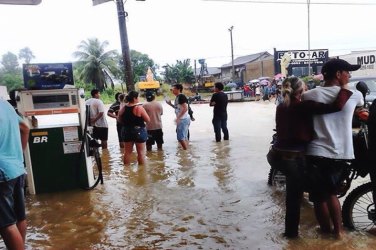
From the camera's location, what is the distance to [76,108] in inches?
226

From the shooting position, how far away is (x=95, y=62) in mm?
49875

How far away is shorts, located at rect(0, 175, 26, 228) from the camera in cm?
280

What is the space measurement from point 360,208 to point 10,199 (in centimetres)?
346

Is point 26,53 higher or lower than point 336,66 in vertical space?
higher

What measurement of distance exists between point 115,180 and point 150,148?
3224 millimetres

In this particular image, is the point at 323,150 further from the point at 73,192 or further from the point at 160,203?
the point at 73,192

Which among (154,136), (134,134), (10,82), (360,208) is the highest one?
(10,82)

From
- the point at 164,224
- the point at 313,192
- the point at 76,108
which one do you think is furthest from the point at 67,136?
the point at 313,192

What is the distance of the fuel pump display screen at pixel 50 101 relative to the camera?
18.4 ft

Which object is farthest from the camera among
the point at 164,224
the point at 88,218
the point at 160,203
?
the point at 160,203

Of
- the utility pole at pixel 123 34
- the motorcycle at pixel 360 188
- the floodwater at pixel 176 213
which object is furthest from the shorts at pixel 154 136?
the motorcycle at pixel 360 188

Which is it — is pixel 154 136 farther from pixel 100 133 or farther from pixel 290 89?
pixel 290 89

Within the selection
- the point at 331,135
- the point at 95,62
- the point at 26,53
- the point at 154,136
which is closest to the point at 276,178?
the point at 331,135

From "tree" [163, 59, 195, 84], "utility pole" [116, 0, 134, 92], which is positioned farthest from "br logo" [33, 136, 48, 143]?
"tree" [163, 59, 195, 84]
